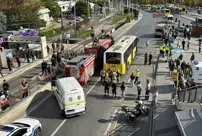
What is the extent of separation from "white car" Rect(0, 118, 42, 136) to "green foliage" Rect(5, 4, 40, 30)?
Answer: 4603 cm

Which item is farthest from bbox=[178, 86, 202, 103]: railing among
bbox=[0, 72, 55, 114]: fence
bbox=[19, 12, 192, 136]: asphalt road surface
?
bbox=[0, 72, 55, 114]: fence

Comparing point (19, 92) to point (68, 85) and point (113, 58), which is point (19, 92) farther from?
point (113, 58)

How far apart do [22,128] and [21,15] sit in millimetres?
49429

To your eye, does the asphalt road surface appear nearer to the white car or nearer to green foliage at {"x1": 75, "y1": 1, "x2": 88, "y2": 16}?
the white car

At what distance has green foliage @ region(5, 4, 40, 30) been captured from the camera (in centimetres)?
5694

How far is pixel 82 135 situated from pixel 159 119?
187 inches

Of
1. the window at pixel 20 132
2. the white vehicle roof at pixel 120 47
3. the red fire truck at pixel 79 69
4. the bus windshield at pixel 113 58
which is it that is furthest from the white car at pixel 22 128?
the white vehicle roof at pixel 120 47

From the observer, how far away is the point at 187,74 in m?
21.3

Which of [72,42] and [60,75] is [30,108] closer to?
[60,75]

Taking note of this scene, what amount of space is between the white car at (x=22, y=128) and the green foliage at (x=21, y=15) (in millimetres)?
46029

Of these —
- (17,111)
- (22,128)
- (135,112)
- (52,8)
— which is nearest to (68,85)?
(17,111)

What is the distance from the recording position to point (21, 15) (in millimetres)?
58125

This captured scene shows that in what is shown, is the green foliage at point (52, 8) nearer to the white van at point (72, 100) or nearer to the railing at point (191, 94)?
the white van at point (72, 100)

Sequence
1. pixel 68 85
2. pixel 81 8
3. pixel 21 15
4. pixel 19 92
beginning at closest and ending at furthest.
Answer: pixel 68 85
pixel 19 92
pixel 21 15
pixel 81 8
